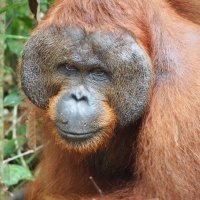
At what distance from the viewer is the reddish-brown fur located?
296 cm

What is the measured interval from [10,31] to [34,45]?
171cm

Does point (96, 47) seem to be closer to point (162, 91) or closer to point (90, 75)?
point (90, 75)

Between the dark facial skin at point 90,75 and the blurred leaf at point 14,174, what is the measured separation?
1.05 m

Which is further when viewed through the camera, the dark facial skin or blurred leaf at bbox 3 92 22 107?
blurred leaf at bbox 3 92 22 107

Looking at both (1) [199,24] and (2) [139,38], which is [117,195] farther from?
(1) [199,24]

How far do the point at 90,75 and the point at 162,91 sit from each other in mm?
409

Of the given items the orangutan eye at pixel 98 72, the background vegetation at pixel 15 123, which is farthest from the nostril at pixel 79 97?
the background vegetation at pixel 15 123

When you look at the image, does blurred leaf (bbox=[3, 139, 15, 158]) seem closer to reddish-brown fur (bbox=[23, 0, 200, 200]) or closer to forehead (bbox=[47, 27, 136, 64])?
reddish-brown fur (bbox=[23, 0, 200, 200])

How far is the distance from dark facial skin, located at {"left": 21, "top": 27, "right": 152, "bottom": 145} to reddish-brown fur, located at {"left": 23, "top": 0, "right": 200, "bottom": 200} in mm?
63

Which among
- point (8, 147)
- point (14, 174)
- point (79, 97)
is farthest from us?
point (8, 147)

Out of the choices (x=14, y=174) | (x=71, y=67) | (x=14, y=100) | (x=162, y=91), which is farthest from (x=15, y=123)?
(x=162, y=91)

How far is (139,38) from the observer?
3.09 m

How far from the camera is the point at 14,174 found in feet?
13.4

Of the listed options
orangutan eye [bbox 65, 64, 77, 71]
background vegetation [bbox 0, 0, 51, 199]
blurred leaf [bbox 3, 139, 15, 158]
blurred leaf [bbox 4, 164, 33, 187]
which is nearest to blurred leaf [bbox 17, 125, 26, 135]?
background vegetation [bbox 0, 0, 51, 199]
